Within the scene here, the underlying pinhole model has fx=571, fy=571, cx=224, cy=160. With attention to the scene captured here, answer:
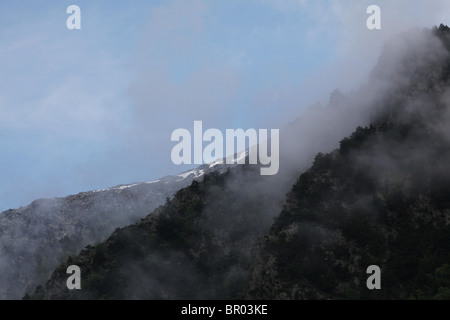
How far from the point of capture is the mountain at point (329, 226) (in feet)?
323

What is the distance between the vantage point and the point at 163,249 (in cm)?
11719

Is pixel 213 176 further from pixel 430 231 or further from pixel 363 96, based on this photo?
pixel 430 231

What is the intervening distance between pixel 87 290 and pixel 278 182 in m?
54.3

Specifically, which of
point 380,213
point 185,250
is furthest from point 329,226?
point 185,250

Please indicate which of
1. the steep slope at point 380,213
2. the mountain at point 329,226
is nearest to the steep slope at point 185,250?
the mountain at point 329,226

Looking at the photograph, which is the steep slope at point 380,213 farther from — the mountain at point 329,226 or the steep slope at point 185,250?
the steep slope at point 185,250

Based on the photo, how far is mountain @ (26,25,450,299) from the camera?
323 feet

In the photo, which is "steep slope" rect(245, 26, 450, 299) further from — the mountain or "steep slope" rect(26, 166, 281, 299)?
"steep slope" rect(26, 166, 281, 299)

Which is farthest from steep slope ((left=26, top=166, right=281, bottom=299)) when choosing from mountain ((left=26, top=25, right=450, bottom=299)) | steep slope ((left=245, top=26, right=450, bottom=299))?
steep slope ((left=245, top=26, right=450, bottom=299))

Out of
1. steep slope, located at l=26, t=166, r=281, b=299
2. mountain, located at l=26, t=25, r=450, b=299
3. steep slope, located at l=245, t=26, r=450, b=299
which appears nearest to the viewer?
steep slope, located at l=245, t=26, r=450, b=299

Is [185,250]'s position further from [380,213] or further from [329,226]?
[380,213]

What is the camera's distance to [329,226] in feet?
346

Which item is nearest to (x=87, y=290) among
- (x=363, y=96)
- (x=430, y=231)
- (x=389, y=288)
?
(x=389, y=288)

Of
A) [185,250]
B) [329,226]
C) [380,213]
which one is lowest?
[185,250]
